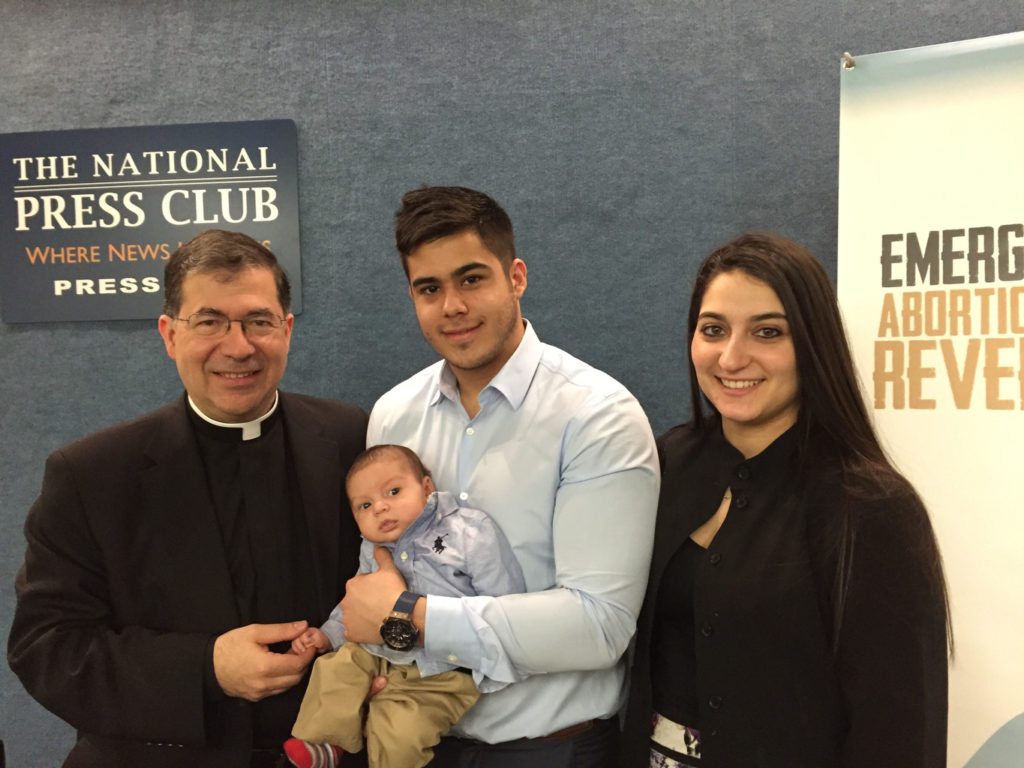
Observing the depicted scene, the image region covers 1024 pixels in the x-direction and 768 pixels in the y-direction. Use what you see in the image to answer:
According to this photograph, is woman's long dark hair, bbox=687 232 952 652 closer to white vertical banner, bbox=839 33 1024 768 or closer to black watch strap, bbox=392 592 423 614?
white vertical banner, bbox=839 33 1024 768

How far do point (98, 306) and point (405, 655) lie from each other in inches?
87.7

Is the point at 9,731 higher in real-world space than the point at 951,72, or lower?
lower

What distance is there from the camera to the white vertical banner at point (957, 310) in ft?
7.66

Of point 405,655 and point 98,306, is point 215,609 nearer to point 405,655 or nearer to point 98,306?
point 405,655

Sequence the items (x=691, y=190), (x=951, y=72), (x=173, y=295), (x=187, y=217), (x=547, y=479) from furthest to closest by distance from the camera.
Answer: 1. (x=187, y=217)
2. (x=691, y=190)
3. (x=951, y=72)
4. (x=173, y=295)
5. (x=547, y=479)

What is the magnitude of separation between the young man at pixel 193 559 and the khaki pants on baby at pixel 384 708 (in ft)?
0.38

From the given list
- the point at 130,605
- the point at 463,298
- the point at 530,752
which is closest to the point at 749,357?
the point at 463,298

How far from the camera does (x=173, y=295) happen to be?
2078 millimetres

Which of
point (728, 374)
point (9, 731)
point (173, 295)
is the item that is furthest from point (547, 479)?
point (9, 731)

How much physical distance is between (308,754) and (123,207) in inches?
93.3

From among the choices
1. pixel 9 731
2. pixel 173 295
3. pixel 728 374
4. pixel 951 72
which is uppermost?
pixel 951 72

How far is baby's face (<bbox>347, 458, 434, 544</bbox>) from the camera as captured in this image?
1953 mm

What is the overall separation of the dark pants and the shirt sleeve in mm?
230

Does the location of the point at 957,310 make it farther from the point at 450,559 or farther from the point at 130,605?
the point at 130,605
